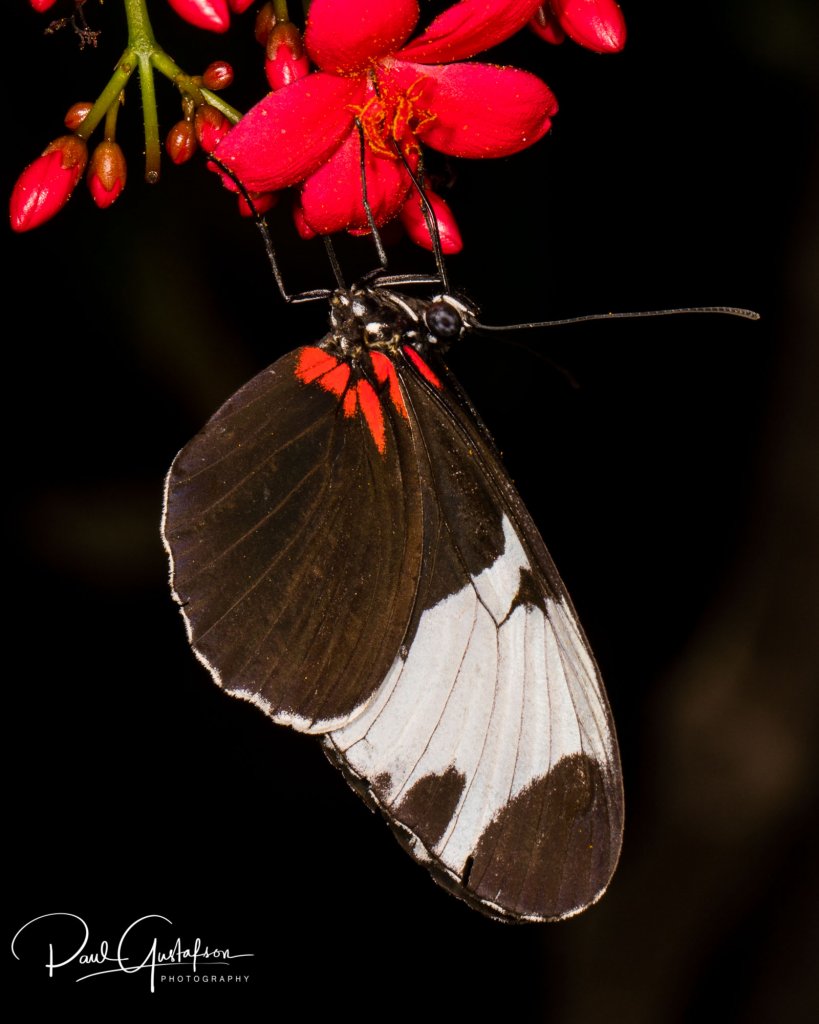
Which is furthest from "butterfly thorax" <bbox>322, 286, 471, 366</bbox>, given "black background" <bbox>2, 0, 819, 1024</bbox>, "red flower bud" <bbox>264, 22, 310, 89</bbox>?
"black background" <bbox>2, 0, 819, 1024</bbox>

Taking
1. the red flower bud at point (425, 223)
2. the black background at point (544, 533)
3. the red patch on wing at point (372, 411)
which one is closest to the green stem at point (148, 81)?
the red flower bud at point (425, 223)

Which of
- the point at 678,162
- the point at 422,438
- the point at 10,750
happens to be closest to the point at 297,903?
the point at 10,750

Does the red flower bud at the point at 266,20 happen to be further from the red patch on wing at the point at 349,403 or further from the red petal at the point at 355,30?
the red patch on wing at the point at 349,403

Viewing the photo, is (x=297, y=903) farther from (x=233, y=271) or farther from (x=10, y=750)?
(x=233, y=271)

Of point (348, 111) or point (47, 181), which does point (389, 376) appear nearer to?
point (348, 111)

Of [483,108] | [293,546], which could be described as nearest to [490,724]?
[293,546]

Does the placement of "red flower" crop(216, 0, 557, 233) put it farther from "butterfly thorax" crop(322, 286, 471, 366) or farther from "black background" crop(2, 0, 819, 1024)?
"black background" crop(2, 0, 819, 1024)
